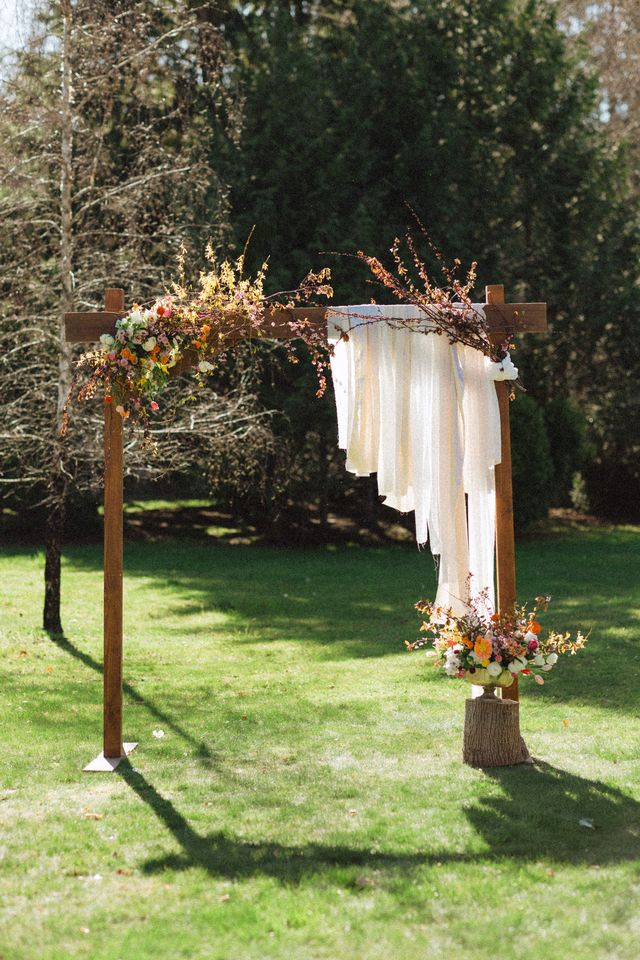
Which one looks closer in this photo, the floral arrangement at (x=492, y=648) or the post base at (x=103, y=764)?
the floral arrangement at (x=492, y=648)

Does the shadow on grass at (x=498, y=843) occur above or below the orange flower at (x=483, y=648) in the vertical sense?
below

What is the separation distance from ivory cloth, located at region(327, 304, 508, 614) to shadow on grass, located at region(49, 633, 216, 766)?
179 centimetres

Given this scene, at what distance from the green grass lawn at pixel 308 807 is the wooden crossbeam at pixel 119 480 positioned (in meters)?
0.43

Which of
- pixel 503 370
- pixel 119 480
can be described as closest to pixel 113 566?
pixel 119 480

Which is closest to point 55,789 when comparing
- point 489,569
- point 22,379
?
point 489,569

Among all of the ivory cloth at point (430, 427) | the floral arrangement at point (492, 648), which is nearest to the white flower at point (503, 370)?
the ivory cloth at point (430, 427)

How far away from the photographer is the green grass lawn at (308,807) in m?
4.02

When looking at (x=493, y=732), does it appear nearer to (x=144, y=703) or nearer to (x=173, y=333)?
(x=173, y=333)

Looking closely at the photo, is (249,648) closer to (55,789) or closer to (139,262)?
(139,262)

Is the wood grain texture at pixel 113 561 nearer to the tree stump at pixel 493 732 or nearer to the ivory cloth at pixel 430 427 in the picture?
the ivory cloth at pixel 430 427

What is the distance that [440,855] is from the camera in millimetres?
4770

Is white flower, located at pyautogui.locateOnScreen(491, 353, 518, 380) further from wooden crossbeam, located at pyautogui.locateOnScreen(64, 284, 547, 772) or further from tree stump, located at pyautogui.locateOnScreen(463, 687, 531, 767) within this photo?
tree stump, located at pyautogui.locateOnScreen(463, 687, 531, 767)

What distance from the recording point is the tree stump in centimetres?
606

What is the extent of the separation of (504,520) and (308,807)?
6.40 feet
